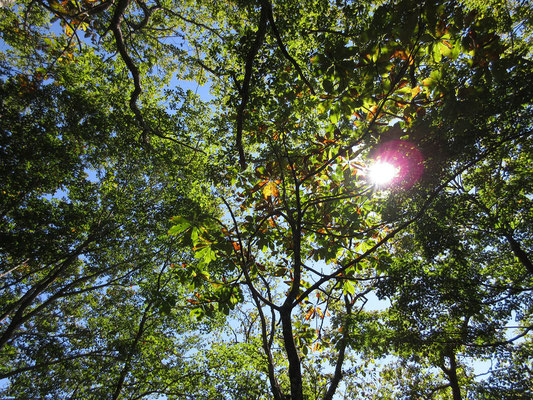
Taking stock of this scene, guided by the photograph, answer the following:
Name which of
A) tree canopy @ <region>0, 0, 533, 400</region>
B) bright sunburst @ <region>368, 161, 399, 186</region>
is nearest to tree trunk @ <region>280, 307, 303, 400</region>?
tree canopy @ <region>0, 0, 533, 400</region>

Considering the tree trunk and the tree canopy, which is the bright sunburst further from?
the tree trunk

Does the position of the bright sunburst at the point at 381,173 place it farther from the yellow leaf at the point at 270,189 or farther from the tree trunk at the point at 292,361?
the tree trunk at the point at 292,361

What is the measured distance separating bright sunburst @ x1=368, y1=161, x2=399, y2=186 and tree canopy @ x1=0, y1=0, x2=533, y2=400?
40 millimetres

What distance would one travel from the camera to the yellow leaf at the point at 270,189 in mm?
3154

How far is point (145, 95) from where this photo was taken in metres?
8.97

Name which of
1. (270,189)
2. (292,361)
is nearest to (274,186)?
(270,189)

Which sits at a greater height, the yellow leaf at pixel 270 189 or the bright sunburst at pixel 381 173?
the bright sunburst at pixel 381 173

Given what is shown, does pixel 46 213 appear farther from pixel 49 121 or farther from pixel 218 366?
pixel 218 366

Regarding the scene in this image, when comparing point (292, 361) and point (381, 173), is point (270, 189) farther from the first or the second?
point (292, 361)

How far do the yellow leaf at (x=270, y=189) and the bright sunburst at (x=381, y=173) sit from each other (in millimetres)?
1375

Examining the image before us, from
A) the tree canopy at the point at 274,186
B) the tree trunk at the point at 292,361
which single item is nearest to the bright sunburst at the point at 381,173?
the tree canopy at the point at 274,186

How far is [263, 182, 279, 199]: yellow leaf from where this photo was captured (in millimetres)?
3154

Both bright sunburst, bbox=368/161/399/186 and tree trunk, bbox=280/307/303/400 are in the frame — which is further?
bright sunburst, bbox=368/161/399/186

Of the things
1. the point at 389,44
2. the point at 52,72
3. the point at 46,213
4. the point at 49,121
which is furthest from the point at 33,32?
the point at 389,44
